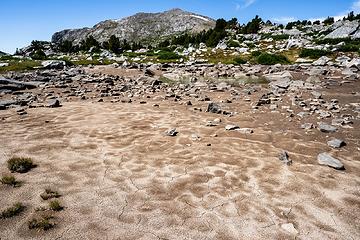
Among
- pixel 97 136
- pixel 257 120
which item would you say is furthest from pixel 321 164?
pixel 97 136

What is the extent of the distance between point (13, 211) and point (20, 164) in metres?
2.50

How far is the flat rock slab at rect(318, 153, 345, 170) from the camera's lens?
31.8ft

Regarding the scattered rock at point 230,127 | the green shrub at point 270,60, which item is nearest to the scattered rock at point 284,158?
the scattered rock at point 230,127

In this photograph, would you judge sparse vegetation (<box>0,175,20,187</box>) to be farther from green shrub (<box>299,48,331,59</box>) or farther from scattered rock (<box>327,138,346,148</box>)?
green shrub (<box>299,48,331,59</box>)

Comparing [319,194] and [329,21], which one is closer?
[319,194]

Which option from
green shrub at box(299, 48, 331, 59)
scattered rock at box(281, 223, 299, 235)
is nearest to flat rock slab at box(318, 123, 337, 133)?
scattered rock at box(281, 223, 299, 235)

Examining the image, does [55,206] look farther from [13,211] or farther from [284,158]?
[284,158]

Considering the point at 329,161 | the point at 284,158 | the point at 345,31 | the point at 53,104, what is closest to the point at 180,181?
the point at 284,158

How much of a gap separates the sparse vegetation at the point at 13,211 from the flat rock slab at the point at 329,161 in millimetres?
8819

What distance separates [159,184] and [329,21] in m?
103

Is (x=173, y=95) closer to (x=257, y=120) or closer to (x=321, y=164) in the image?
(x=257, y=120)

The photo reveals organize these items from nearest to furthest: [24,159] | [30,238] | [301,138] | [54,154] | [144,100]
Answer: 1. [30,238]
2. [24,159]
3. [54,154]
4. [301,138]
5. [144,100]

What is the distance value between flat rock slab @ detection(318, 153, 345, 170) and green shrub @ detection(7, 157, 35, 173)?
919 centimetres

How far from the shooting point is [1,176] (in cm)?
873
